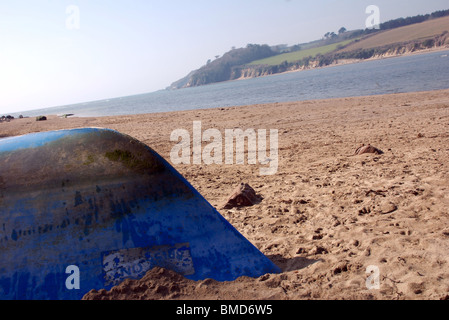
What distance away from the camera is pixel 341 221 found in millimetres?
3254

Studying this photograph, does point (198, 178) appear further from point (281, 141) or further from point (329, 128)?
point (329, 128)

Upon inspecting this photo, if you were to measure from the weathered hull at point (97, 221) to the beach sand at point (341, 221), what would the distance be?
0.15m

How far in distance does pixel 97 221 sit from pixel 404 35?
108 m

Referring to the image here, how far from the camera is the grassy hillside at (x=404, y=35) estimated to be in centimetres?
8536

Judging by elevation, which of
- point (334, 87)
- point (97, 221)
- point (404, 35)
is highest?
point (404, 35)

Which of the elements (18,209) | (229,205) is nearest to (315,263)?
(229,205)

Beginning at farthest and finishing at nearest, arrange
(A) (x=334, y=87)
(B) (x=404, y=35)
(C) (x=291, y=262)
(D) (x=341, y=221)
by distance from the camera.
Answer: (B) (x=404, y=35) < (A) (x=334, y=87) < (D) (x=341, y=221) < (C) (x=291, y=262)

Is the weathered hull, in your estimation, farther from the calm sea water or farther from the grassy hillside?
the grassy hillside

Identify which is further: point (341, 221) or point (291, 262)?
point (341, 221)

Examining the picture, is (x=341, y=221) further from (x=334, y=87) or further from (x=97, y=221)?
(x=334, y=87)

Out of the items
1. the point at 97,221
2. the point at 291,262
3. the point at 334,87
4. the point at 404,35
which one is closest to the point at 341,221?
the point at 291,262

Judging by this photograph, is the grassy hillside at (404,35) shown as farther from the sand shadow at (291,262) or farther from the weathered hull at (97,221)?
the weathered hull at (97,221)

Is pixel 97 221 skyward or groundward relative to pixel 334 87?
groundward

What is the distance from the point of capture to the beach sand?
2107mm
